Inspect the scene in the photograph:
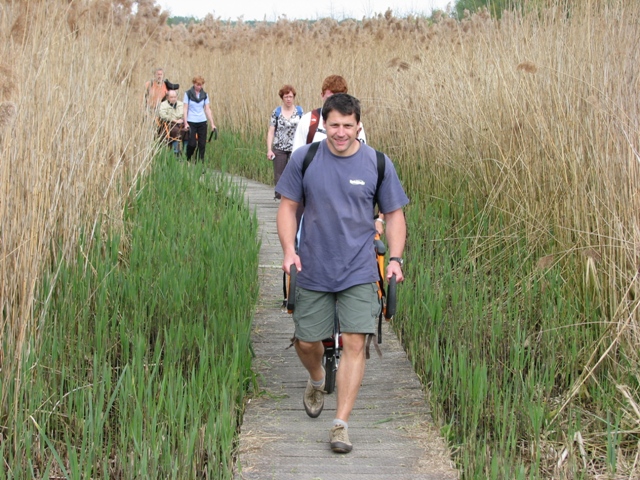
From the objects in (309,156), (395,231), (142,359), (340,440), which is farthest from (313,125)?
(340,440)

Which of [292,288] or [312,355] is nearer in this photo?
[292,288]

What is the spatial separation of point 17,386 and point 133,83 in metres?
4.28

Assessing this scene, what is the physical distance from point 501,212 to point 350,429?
126 inches

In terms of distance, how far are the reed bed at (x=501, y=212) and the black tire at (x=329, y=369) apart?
523 millimetres

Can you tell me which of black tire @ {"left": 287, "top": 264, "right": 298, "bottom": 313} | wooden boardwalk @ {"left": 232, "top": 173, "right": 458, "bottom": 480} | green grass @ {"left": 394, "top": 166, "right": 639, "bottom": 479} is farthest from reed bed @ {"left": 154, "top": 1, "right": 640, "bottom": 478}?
black tire @ {"left": 287, "top": 264, "right": 298, "bottom": 313}

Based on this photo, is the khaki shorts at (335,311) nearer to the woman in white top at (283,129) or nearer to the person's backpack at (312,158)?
the person's backpack at (312,158)

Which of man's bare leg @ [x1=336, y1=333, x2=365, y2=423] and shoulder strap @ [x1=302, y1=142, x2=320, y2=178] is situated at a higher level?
shoulder strap @ [x1=302, y1=142, x2=320, y2=178]

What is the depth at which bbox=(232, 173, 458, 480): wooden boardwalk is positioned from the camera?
3938 millimetres

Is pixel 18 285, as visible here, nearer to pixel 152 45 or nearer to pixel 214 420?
pixel 214 420

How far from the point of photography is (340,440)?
13.4 feet

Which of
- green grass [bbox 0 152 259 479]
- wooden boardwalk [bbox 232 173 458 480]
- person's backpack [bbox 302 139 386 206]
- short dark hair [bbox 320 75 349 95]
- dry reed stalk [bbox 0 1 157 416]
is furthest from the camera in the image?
short dark hair [bbox 320 75 349 95]

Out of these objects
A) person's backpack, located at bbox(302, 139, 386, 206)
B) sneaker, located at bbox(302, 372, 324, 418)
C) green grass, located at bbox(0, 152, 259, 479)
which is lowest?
sneaker, located at bbox(302, 372, 324, 418)

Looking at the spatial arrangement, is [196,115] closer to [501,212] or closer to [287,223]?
[501,212]

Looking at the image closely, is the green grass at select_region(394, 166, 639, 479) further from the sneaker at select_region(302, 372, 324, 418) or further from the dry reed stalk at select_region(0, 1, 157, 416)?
the dry reed stalk at select_region(0, 1, 157, 416)
